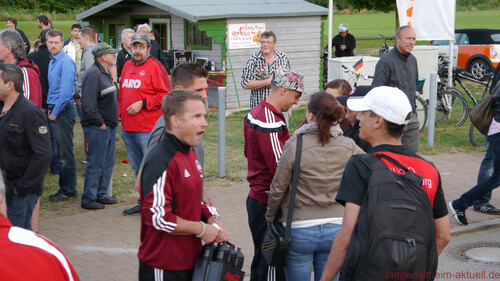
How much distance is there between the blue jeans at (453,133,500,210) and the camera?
739 centimetres

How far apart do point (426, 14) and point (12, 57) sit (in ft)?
27.2

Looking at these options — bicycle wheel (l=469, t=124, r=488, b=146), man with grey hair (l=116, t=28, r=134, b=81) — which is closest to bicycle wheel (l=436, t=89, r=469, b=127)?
bicycle wheel (l=469, t=124, r=488, b=146)

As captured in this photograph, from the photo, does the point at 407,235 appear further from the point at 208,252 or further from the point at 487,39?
the point at 487,39

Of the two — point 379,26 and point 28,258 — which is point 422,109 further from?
point 379,26

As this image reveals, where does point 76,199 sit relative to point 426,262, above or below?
below

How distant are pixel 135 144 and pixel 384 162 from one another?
5.04 meters

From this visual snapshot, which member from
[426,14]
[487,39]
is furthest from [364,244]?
[487,39]

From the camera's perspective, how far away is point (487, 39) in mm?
23719

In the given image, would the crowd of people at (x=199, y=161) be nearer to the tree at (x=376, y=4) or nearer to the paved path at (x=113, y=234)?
the paved path at (x=113, y=234)

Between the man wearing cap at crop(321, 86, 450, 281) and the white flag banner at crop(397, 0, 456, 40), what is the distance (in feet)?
30.7

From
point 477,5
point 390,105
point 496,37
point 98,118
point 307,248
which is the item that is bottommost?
point 307,248

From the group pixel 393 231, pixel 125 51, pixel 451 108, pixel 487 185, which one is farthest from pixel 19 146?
pixel 451 108

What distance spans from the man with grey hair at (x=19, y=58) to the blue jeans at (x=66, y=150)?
1535 millimetres

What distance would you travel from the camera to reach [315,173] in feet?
13.8
